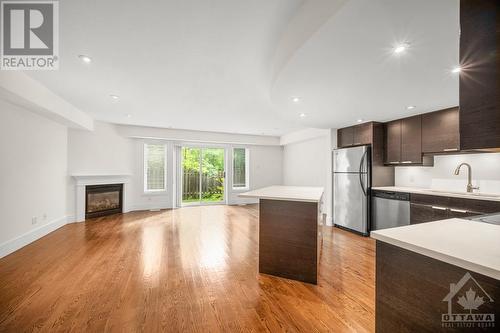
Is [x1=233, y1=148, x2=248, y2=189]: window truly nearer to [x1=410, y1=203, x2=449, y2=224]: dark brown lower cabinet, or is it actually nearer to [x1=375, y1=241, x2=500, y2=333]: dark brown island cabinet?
[x1=410, y1=203, x2=449, y2=224]: dark brown lower cabinet

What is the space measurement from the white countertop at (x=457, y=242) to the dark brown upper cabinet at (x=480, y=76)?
1.44ft

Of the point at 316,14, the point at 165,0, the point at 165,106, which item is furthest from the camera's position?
the point at 165,106

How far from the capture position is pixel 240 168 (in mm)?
7648

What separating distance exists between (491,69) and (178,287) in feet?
Answer: 9.15

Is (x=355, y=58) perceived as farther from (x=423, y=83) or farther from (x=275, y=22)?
(x=423, y=83)

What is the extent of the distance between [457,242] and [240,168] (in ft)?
22.4

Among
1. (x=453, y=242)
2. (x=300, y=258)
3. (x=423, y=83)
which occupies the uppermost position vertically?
(x=423, y=83)

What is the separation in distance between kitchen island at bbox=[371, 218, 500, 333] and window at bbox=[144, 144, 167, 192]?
20.8 ft

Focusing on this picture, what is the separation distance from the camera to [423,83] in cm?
225

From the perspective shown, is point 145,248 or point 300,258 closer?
point 300,258

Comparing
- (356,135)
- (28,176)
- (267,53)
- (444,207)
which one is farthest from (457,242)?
(28,176)

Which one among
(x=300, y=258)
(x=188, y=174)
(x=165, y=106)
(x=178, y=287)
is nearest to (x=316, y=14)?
(x=300, y=258)

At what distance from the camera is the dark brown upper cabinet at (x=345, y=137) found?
4445 mm

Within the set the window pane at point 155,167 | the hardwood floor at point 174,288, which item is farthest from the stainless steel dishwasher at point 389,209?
the window pane at point 155,167
